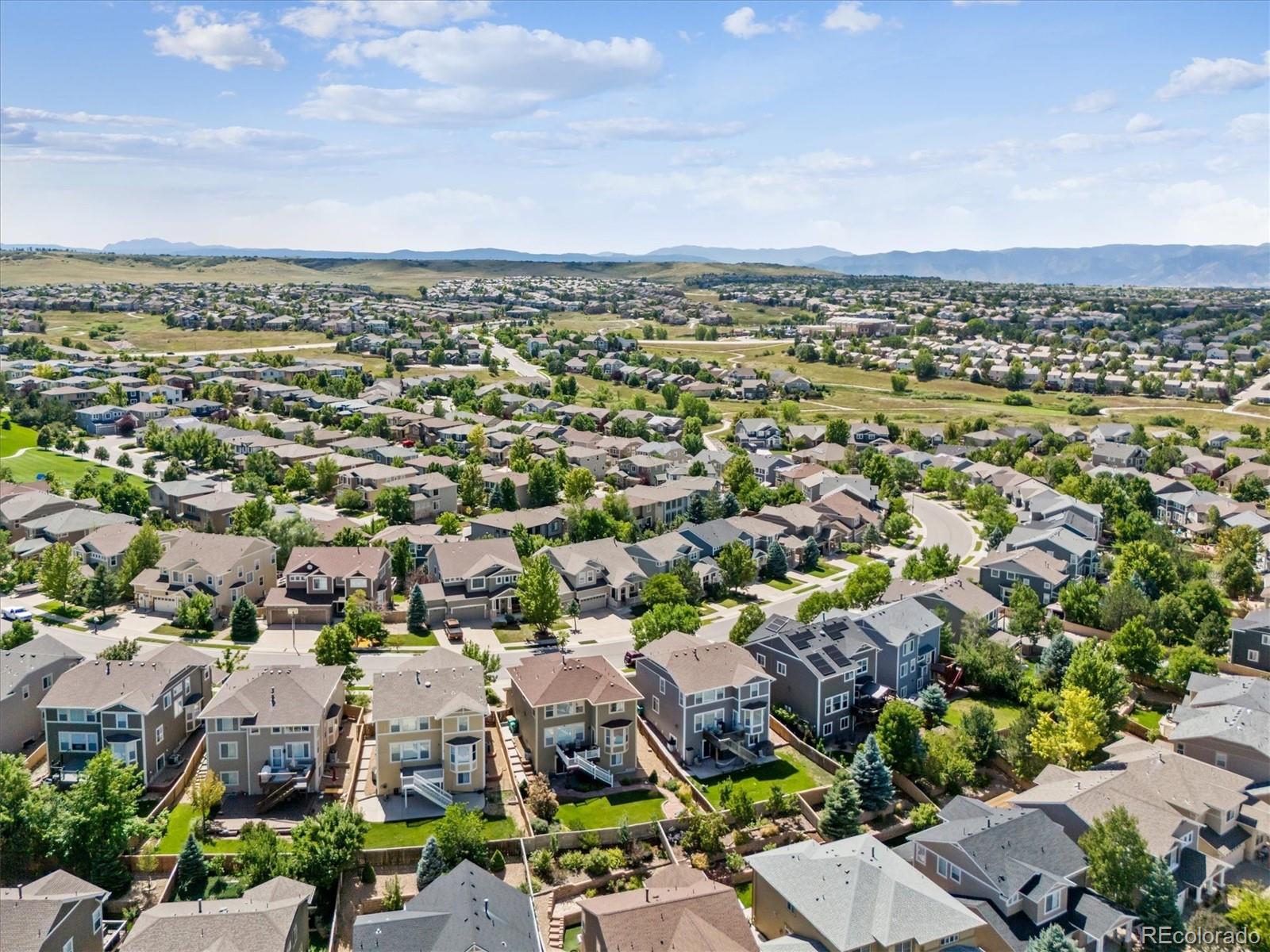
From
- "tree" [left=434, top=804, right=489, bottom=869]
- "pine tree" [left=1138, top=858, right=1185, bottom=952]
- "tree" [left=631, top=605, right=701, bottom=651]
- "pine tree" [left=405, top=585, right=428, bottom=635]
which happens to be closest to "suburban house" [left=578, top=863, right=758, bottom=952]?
"tree" [left=434, top=804, right=489, bottom=869]

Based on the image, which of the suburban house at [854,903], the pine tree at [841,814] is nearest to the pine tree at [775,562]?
the pine tree at [841,814]

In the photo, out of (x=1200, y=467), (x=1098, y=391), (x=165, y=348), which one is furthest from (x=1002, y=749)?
(x=165, y=348)

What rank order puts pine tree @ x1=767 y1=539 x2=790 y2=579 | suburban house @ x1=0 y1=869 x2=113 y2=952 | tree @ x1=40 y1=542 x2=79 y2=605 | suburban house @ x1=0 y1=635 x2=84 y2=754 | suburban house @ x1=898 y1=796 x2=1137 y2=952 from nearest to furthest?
suburban house @ x1=0 y1=869 x2=113 y2=952 < suburban house @ x1=898 y1=796 x2=1137 y2=952 < suburban house @ x1=0 y1=635 x2=84 y2=754 < tree @ x1=40 y1=542 x2=79 y2=605 < pine tree @ x1=767 y1=539 x2=790 y2=579

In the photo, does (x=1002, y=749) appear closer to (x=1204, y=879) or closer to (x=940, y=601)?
(x=1204, y=879)

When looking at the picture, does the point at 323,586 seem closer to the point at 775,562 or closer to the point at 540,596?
the point at 540,596

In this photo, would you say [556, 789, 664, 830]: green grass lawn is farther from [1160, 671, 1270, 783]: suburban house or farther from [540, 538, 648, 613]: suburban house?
[1160, 671, 1270, 783]: suburban house

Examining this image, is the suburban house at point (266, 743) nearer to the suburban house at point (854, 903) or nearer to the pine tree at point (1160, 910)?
the suburban house at point (854, 903)

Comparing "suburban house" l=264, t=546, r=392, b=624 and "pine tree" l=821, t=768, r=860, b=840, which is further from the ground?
"suburban house" l=264, t=546, r=392, b=624
